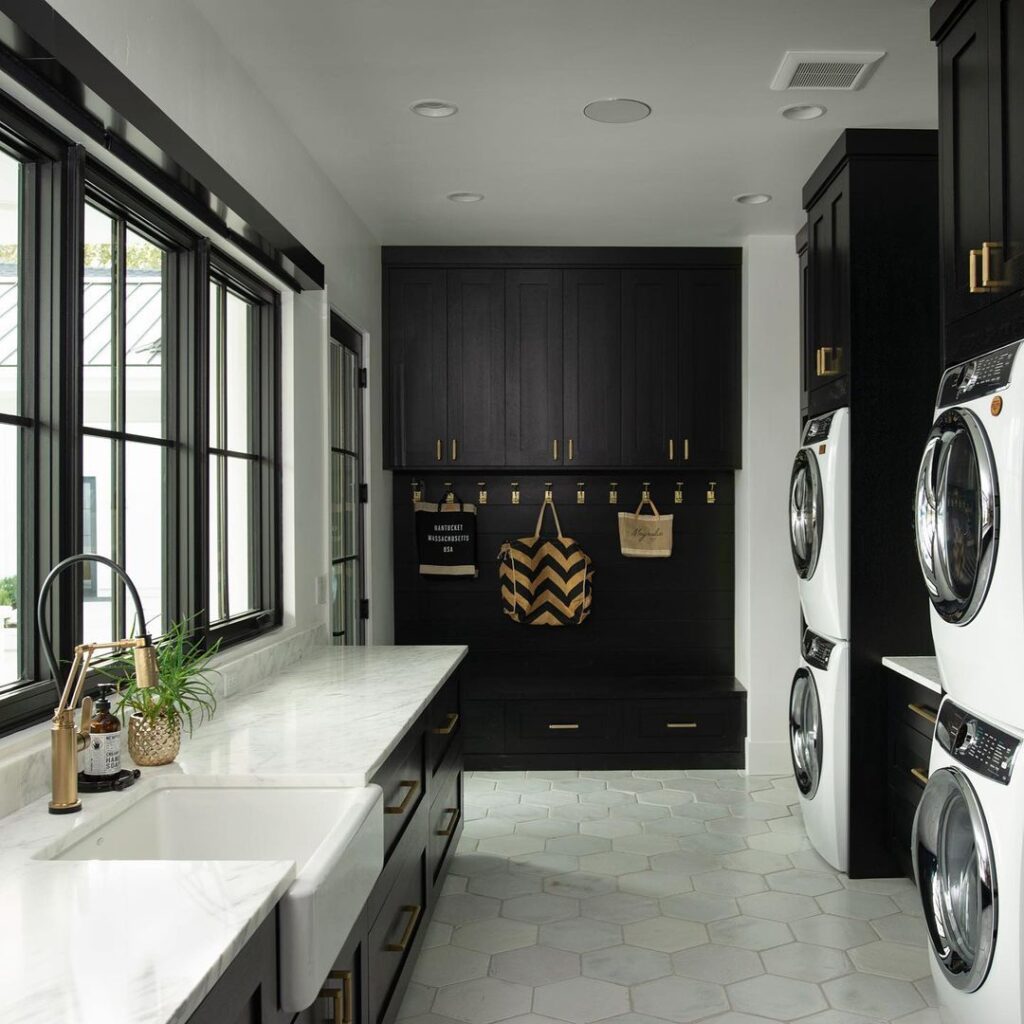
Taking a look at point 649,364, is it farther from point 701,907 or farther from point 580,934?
point 580,934

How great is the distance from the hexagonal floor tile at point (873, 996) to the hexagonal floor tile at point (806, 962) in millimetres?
44

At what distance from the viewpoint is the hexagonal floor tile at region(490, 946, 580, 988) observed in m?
2.75

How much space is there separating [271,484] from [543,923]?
1749 millimetres

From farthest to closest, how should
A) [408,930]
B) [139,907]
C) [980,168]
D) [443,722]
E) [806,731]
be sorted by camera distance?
[806,731] → [443,722] → [408,930] → [980,168] → [139,907]

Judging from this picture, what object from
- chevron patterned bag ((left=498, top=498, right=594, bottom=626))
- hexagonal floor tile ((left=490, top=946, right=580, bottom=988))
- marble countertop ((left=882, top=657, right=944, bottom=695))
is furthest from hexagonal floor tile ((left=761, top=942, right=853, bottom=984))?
chevron patterned bag ((left=498, top=498, right=594, bottom=626))

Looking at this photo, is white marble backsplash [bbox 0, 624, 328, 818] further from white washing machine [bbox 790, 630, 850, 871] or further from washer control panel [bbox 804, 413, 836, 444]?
washer control panel [bbox 804, 413, 836, 444]

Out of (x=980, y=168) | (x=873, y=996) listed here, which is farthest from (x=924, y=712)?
(x=980, y=168)

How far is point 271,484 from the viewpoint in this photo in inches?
141

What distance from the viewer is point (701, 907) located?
3238 millimetres

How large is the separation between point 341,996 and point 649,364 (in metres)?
3.90

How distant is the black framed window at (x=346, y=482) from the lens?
14.1 ft

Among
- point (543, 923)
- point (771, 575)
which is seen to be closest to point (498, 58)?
point (543, 923)

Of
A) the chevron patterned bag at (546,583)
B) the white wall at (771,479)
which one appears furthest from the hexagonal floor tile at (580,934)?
the chevron patterned bag at (546,583)

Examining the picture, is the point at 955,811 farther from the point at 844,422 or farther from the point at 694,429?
the point at 694,429
